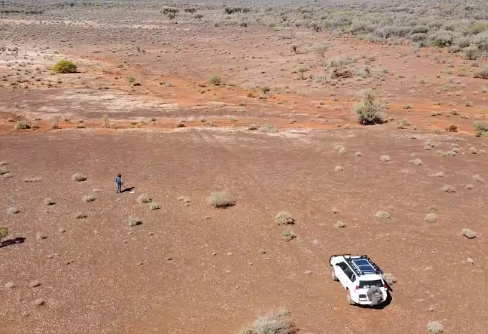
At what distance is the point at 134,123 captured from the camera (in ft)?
129

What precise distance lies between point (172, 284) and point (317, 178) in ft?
41.6

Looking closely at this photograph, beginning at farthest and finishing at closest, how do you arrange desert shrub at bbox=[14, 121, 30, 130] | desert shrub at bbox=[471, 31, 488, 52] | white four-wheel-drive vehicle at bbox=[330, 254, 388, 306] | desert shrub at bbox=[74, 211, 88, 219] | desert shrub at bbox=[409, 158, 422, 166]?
desert shrub at bbox=[471, 31, 488, 52]
desert shrub at bbox=[14, 121, 30, 130]
desert shrub at bbox=[409, 158, 422, 166]
desert shrub at bbox=[74, 211, 88, 219]
white four-wheel-drive vehicle at bbox=[330, 254, 388, 306]

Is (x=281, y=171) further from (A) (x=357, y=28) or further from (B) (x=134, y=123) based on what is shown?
(A) (x=357, y=28)

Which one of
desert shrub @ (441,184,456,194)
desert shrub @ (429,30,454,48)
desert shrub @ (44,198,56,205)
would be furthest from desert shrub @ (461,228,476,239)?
desert shrub @ (429,30,454,48)

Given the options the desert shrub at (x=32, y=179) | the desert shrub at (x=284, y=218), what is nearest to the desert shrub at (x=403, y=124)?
the desert shrub at (x=284, y=218)

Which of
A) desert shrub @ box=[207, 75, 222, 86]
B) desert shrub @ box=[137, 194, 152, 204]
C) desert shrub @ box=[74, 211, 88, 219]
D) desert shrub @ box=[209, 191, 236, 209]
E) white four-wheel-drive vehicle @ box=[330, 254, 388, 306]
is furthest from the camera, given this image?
desert shrub @ box=[207, 75, 222, 86]

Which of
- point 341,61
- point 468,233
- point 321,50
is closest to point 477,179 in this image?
point 468,233

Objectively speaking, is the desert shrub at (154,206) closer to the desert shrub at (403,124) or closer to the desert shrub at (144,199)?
the desert shrub at (144,199)

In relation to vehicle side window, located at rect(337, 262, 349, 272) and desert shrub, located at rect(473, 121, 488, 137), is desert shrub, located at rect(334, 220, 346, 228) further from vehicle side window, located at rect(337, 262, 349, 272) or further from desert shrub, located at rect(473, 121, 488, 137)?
desert shrub, located at rect(473, 121, 488, 137)

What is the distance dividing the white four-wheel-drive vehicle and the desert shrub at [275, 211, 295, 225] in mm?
5062

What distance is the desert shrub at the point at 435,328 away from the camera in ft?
46.2

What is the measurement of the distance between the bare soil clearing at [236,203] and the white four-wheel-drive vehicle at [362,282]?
414 mm

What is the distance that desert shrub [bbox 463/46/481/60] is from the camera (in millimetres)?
61897

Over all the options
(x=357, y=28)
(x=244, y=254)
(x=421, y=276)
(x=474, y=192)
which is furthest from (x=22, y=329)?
(x=357, y=28)
